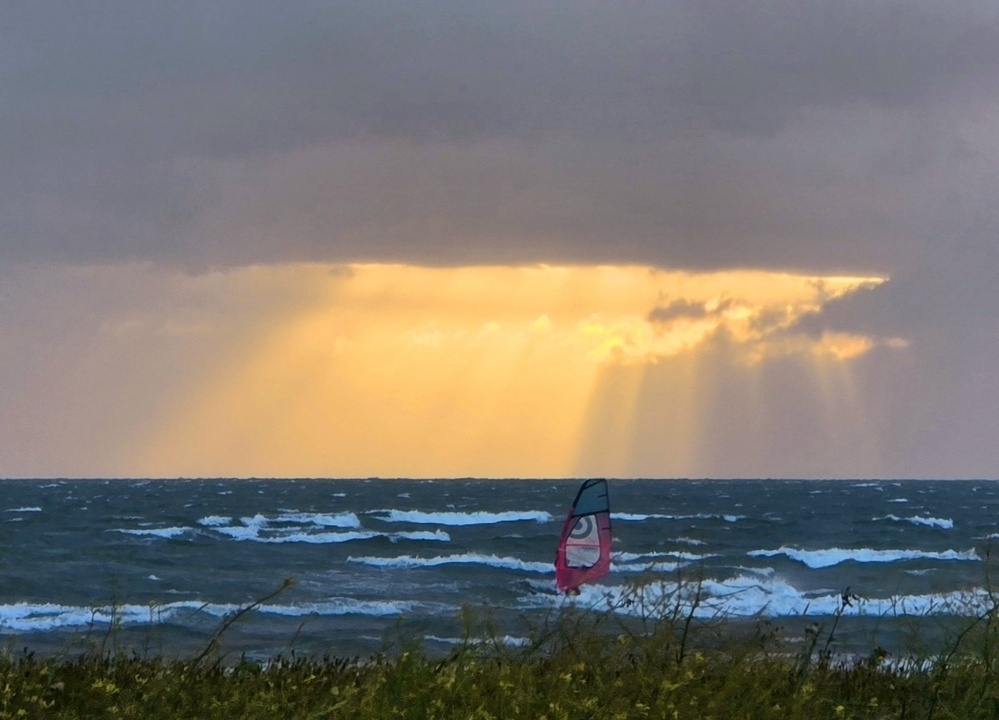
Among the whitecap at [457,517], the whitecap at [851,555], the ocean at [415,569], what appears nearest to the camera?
the ocean at [415,569]

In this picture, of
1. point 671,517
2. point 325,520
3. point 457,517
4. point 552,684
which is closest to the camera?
point 552,684

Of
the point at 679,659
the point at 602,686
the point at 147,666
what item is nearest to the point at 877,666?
the point at 679,659

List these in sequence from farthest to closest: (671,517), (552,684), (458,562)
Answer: (671,517)
(458,562)
(552,684)

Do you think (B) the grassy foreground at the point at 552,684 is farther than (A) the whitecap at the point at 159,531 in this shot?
No

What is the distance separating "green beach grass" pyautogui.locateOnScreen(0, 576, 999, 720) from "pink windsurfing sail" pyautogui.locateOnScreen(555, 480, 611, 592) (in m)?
14.0

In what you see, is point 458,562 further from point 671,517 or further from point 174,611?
point 671,517

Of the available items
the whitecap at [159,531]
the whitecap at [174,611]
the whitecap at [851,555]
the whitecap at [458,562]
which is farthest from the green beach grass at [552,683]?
the whitecap at [159,531]

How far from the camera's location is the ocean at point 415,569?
12.0 meters

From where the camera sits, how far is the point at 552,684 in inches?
204

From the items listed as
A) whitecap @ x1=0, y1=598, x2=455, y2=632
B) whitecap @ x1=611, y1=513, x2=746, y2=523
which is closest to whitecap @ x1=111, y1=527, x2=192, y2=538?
whitecap @ x1=0, y1=598, x2=455, y2=632

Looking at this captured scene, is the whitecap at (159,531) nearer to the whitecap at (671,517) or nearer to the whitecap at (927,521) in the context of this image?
the whitecap at (671,517)

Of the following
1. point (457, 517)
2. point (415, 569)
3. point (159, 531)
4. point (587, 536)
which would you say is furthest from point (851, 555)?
point (587, 536)

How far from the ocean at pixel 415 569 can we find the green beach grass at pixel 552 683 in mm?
242

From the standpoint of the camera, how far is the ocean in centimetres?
1195
